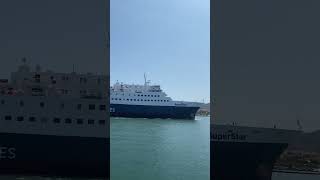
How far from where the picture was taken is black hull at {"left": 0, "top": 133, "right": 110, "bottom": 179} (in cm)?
617

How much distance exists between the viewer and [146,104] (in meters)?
25.7

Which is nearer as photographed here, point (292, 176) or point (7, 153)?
point (292, 176)

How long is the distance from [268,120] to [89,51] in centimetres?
259

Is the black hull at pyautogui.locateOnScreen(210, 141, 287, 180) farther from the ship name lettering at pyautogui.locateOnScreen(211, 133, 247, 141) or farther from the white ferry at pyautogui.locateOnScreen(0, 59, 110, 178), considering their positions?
the white ferry at pyautogui.locateOnScreen(0, 59, 110, 178)

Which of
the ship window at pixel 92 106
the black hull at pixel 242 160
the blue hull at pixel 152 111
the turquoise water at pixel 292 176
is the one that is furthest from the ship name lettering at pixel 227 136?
the blue hull at pixel 152 111

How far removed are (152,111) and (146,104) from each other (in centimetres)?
54

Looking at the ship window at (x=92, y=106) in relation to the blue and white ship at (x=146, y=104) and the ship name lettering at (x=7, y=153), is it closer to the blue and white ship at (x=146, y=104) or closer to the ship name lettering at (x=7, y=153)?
the ship name lettering at (x=7, y=153)

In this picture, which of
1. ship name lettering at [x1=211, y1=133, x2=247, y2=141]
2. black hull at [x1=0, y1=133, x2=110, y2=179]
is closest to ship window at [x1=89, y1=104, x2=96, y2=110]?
black hull at [x1=0, y1=133, x2=110, y2=179]

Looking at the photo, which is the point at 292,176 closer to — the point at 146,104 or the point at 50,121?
the point at 50,121

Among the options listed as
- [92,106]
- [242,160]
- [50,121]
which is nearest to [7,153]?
[50,121]

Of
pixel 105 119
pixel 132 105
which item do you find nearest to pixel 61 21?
pixel 105 119

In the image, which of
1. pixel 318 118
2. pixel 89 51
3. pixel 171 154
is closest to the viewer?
pixel 318 118

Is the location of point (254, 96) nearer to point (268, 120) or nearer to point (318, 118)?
point (268, 120)

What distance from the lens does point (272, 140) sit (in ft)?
18.7
